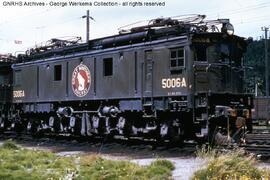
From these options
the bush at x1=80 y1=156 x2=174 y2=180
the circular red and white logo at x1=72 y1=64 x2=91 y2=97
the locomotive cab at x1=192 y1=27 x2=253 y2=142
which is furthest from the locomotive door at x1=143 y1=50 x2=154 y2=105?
the bush at x1=80 y1=156 x2=174 y2=180

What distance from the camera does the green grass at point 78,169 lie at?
976 centimetres

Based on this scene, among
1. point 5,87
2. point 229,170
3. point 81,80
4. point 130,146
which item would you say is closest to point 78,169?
point 229,170

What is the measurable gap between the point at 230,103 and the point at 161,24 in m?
3.86

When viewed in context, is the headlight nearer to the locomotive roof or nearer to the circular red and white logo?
the locomotive roof

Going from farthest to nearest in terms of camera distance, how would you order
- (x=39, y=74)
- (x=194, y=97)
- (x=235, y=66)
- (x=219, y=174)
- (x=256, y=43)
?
(x=256, y=43) → (x=39, y=74) → (x=235, y=66) → (x=194, y=97) → (x=219, y=174)

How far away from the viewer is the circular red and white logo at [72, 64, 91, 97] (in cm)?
2030

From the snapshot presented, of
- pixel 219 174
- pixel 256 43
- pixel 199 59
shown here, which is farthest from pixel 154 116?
pixel 256 43

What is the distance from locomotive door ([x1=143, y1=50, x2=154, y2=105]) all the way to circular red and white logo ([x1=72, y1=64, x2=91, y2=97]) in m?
3.68

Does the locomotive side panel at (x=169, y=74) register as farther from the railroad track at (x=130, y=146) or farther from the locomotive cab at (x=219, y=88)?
the railroad track at (x=130, y=146)

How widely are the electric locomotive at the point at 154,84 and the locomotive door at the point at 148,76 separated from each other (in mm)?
34

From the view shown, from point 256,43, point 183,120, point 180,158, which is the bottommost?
point 180,158

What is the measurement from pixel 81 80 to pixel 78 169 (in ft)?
33.1

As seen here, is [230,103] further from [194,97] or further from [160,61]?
[160,61]

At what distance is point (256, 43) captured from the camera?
334 ft
